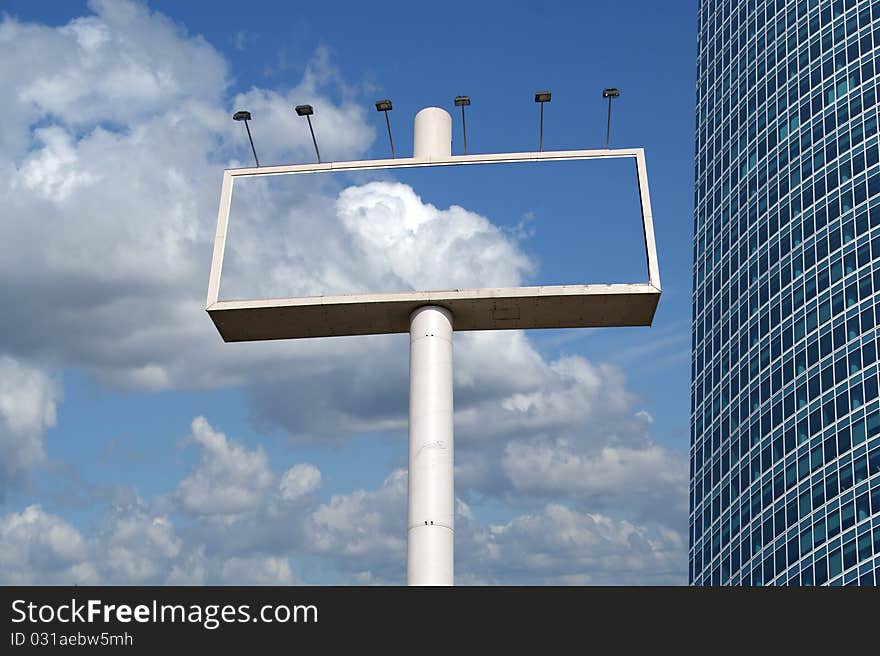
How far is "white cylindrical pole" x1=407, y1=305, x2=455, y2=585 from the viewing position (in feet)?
59.3

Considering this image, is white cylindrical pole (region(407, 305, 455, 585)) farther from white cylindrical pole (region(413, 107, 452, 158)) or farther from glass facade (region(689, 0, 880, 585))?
glass facade (region(689, 0, 880, 585))

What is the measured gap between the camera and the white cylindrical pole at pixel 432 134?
21594 millimetres

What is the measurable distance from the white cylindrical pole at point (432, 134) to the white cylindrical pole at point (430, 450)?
139 inches

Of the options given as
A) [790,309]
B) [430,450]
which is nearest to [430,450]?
[430,450]

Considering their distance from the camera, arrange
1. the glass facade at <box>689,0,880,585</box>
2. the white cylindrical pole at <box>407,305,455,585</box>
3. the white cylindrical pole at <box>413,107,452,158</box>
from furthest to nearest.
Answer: the glass facade at <box>689,0,880,585</box>, the white cylindrical pole at <box>413,107,452,158</box>, the white cylindrical pole at <box>407,305,455,585</box>

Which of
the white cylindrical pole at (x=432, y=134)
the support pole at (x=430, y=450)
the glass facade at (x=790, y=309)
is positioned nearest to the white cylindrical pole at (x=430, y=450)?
the support pole at (x=430, y=450)

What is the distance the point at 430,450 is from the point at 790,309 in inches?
3075

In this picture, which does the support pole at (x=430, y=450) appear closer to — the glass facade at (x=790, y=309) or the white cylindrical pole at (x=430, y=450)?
the white cylindrical pole at (x=430, y=450)

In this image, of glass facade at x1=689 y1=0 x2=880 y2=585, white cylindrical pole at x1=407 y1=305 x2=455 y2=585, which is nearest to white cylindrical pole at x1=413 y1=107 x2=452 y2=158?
white cylindrical pole at x1=407 y1=305 x2=455 y2=585

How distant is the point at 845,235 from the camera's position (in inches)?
3445

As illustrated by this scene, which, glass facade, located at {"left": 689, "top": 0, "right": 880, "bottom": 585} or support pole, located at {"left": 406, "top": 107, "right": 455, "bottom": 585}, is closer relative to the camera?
support pole, located at {"left": 406, "top": 107, "right": 455, "bottom": 585}

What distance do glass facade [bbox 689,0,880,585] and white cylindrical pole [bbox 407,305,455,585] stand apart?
202ft
